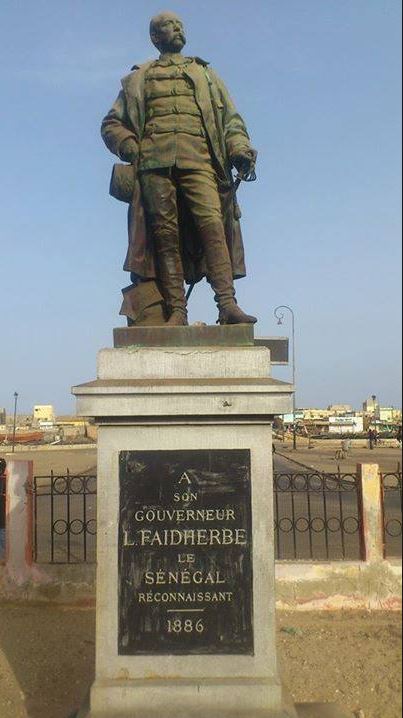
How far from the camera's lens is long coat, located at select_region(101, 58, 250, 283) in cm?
390

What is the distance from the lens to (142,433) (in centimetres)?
330

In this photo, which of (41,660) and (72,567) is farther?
(72,567)

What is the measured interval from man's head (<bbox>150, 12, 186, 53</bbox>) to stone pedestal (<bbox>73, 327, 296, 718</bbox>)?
7.32 ft

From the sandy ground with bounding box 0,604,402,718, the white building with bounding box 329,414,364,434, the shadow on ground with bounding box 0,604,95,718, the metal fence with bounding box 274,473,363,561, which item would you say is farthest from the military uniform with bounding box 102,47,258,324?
the white building with bounding box 329,414,364,434

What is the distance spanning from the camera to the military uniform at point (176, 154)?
3848 mm

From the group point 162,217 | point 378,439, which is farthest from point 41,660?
point 378,439

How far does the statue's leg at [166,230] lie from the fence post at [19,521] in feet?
12.5

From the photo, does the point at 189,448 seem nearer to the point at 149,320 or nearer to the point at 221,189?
the point at 149,320

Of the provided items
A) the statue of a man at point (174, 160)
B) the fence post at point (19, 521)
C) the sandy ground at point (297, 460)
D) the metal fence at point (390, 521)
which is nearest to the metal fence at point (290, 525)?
the fence post at point (19, 521)

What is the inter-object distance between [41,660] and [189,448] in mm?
3115

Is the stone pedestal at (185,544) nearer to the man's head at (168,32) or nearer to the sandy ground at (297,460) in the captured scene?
the man's head at (168,32)

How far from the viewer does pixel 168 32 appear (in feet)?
13.2

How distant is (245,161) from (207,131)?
1.04 feet

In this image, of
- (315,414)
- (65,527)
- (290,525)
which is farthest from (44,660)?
(315,414)
